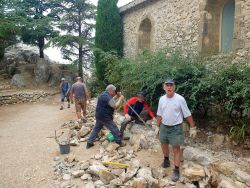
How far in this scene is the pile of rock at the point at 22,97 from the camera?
16.4m

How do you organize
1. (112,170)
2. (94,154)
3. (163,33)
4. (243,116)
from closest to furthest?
(112,170), (243,116), (94,154), (163,33)

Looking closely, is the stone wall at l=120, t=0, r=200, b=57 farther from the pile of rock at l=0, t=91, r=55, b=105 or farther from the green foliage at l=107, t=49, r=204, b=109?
the pile of rock at l=0, t=91, r=55, b=105

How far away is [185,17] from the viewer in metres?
10.1

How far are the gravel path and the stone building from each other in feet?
15.8

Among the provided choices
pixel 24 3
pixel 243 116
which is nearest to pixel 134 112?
pixel 243 116

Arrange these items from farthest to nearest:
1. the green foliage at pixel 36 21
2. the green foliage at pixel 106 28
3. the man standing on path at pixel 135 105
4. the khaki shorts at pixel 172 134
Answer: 1. the green foliage at pixel 36 21
2. the green foliage at pixel 106 28
3. the man standing on path at pixel 135 105
4. the khaki shorts at pixel 172 134

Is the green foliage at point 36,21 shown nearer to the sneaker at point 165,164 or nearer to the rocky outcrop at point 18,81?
the rocky outcrop at point 18,81

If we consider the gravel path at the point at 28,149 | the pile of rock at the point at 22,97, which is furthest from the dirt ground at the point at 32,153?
the pile of rock at the point at 22,97

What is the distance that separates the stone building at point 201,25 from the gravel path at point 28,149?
4826 millimetres

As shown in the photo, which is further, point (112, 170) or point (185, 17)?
point (185, 17)

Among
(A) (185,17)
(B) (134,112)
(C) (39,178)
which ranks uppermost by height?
(A) (185,17)

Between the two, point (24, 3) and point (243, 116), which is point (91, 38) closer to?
point (24, 3)

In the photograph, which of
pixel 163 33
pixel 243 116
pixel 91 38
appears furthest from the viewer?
pixel 91 38

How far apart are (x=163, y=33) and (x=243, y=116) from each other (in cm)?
632
